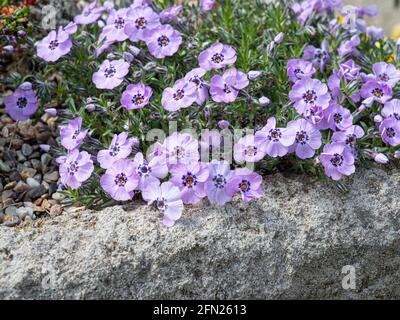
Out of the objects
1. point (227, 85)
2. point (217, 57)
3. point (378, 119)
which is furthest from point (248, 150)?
point (378, 119)

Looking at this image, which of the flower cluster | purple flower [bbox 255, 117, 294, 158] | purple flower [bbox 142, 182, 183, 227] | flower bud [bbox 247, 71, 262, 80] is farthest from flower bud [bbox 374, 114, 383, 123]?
purple flower [bbox 142, 182, 183, 227]

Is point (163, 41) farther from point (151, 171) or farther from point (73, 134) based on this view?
point (151, 171)

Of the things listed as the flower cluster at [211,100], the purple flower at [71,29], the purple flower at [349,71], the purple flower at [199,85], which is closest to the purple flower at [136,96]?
the flower cluster at [211,100]

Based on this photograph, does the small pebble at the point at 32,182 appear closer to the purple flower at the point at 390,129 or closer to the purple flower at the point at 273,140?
the purple flower at the point at 273,140

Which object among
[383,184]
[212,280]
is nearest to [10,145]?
[212,280]

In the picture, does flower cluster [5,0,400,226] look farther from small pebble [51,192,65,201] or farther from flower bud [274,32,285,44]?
small pebble [51,192,65,201]

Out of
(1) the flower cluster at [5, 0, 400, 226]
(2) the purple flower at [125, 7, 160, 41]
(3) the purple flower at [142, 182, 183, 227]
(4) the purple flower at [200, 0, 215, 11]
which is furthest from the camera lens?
(4) the purple flower at [200, 0, 215, 11]
